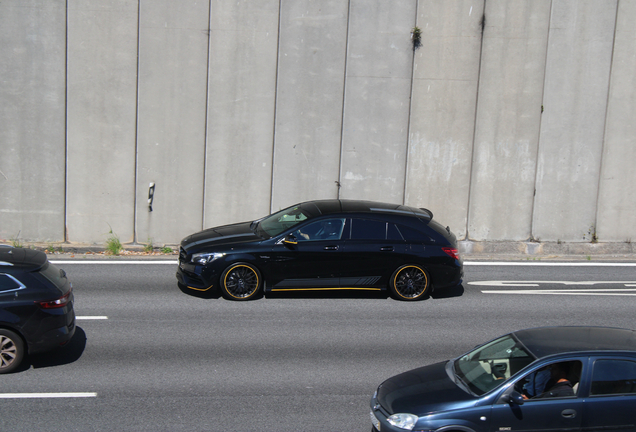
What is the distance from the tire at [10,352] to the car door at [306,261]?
4067 millimetres

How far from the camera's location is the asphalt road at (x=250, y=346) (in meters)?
6.23

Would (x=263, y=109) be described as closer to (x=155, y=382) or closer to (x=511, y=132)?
(x=511, y=132)

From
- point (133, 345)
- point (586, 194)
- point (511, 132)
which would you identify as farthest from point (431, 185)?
point (133, 345)

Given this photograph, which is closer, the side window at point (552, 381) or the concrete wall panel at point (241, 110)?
the side window at point (552, 381)

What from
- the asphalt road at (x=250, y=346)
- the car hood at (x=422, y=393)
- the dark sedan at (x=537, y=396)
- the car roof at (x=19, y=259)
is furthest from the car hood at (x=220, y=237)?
the dark sedan at (x=537, y=396)

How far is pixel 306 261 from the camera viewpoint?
977cm

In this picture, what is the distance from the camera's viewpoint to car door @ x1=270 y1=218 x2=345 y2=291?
973 cm

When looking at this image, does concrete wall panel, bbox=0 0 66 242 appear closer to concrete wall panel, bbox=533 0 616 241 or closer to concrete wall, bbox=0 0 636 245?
concrete wall, bbox=0 0 636 245

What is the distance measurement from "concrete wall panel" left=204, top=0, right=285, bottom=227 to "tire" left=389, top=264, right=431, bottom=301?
15.8 feet

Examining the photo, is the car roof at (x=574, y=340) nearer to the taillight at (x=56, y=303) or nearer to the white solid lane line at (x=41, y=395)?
the white solid lane line at (x=41, y=395)

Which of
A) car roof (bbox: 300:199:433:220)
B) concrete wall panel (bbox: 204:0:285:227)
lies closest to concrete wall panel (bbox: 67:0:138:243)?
concrete wall panel (bbox: 204:0:285:227)

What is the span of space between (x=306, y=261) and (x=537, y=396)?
517cm

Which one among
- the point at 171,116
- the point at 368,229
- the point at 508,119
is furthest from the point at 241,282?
the point at 508,119

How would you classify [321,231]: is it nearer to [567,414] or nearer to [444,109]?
[567,414]
